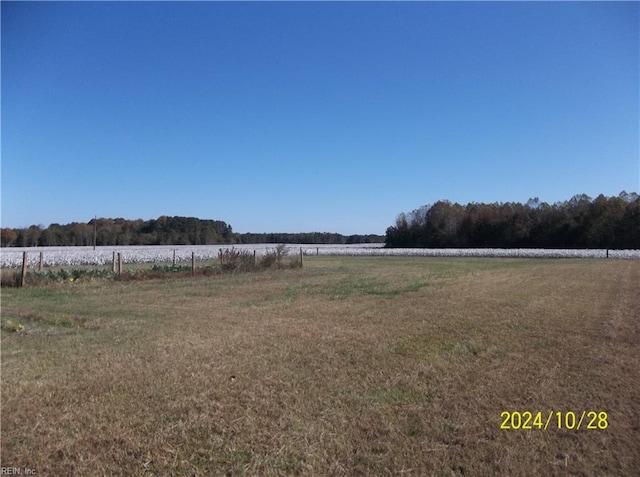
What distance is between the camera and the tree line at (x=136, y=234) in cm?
9681

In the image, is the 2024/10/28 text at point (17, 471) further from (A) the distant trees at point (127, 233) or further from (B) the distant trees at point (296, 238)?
(B) the distant trees at point (296, 238)

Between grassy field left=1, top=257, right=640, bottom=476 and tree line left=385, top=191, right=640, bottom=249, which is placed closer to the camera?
grassy field left=1, top=257, right=640, bottom=476

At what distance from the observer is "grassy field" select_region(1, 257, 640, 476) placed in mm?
4117

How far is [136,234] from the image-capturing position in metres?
109

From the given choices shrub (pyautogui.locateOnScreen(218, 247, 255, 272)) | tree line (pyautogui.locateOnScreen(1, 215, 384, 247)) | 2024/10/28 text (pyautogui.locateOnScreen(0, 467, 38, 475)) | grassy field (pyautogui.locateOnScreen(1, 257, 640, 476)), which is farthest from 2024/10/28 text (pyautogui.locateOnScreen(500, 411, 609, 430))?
tree line (pyautogui.locateOnScreen(1, 215, 384, 247))

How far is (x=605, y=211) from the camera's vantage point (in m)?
83.8

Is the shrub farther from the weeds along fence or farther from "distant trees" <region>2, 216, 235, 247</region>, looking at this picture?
"distant trees" <region>2, 216, 235, 247</region>

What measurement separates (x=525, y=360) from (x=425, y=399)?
273cm

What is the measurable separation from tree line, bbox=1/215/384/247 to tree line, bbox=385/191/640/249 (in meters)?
38.9

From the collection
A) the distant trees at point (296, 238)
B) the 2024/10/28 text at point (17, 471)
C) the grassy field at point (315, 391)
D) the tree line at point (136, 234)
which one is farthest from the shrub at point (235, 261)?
the distant trees at point (296, 238)

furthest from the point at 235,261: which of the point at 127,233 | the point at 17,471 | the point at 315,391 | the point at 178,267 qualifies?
the point at 127,233

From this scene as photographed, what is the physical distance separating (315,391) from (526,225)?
97.9 meters

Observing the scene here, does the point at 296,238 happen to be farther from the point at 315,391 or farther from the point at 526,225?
the point at 315,391

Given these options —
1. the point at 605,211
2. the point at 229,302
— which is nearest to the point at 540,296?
the point at 229,302
